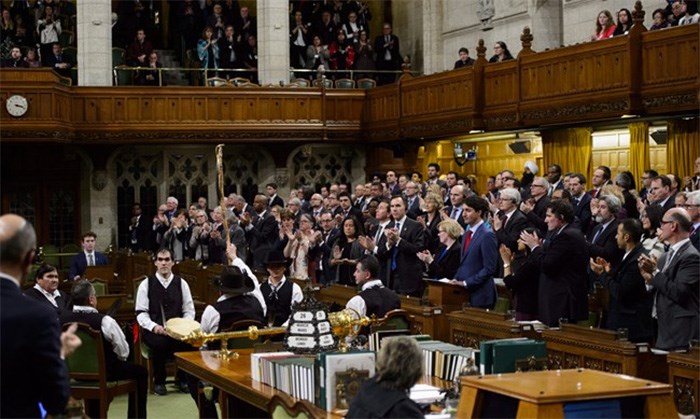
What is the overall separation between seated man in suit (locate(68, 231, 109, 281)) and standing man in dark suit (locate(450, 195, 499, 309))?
6.43m

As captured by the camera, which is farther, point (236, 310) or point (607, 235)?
point (236, 310)

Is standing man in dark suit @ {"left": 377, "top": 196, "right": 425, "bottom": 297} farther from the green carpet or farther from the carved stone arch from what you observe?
the carved stone arch

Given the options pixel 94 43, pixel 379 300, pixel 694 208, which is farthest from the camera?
pixel 94 43

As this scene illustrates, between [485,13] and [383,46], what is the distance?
304 centimetres

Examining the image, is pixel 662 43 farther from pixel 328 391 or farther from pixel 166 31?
pixel 166 31

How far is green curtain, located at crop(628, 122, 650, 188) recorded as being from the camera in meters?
16.3

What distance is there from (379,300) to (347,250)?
3535 millimetres

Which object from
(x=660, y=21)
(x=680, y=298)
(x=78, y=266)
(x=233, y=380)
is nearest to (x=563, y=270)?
(x=680, y=298)

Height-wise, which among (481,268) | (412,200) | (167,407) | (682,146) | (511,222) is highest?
(682,146)

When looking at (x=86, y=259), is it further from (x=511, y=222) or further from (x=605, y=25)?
(x=605, y=25)

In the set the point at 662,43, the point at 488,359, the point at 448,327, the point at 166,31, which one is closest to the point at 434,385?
the point at 488,359

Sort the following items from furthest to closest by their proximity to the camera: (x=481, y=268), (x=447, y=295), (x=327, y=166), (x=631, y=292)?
(x=327, y=166) → (x=481, y=268) → (x=447, y=295) → (x=631, y=292)

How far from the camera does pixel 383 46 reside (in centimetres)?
2489

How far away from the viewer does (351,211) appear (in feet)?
50.0
